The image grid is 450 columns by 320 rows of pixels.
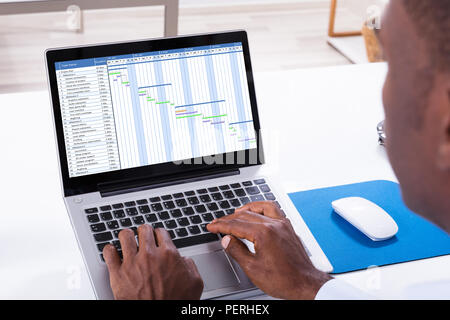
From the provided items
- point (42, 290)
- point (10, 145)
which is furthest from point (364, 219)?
point (10, 145)

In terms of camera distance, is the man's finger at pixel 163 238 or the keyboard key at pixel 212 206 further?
the keyboard key at pixel 212 206

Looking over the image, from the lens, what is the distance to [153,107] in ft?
3.34

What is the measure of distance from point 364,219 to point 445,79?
0.48m

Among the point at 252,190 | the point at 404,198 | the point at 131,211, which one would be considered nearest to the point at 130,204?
the point at 131,211

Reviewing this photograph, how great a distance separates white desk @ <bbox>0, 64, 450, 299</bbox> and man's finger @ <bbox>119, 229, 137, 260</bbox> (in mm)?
86

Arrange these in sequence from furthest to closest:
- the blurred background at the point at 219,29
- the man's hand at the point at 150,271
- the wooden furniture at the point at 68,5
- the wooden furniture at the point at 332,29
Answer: the wooden furniture at the point at 332,29 < the blurred background at the point at 219,29 < the wooden furniture at the point at 68,5 < the man's hand at the point at 150,271

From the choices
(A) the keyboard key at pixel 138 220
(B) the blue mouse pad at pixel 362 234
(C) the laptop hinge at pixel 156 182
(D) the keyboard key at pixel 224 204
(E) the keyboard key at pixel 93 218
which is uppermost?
(C) the laptop hinge at pixel 156 182

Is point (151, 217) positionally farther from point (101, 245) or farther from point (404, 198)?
point (404, 198)

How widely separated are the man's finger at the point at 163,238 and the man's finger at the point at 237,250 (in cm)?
8

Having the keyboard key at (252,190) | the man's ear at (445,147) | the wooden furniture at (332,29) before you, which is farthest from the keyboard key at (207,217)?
the wooden furniture at (332,29)

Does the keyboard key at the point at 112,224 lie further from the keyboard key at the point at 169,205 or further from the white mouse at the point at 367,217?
the white mouse at the point at 367,217

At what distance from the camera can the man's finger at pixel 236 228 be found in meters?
0.86

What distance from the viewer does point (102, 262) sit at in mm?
854
